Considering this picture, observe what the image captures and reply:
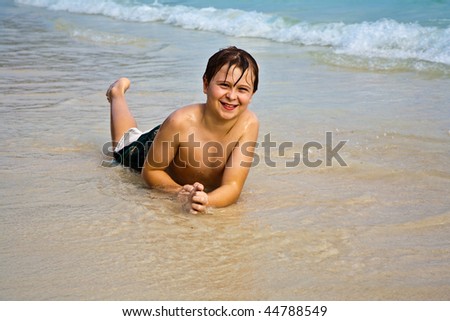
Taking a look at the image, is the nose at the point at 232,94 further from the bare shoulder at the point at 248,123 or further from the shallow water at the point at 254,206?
the shallow water at the point at 254,206

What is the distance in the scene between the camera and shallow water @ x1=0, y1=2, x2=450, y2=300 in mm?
2447

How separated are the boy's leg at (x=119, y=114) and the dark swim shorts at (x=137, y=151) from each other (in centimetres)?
27

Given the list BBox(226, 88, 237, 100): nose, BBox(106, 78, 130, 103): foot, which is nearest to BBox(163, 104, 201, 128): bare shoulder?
BBox(226, 88, 237, 100): nose

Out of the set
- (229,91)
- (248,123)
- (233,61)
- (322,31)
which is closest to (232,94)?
(229,91)

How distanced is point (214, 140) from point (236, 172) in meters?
0.24

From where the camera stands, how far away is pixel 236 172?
341 centimetres

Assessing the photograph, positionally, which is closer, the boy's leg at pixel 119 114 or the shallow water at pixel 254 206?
the shallow water at pixel 254 206

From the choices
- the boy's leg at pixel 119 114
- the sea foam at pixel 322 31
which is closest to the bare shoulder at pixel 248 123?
the boy's leg at pixel 119 114

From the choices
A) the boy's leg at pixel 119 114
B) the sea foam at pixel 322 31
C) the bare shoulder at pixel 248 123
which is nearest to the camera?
the bare shoulder at pixel 248 123

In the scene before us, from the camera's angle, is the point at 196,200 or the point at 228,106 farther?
the point at 228,106

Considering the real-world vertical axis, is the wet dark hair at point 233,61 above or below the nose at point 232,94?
above

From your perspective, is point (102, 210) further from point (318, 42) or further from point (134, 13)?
point (134, 13)

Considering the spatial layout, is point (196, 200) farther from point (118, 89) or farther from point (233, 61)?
point (118, 89)

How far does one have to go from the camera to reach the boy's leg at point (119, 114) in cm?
438
